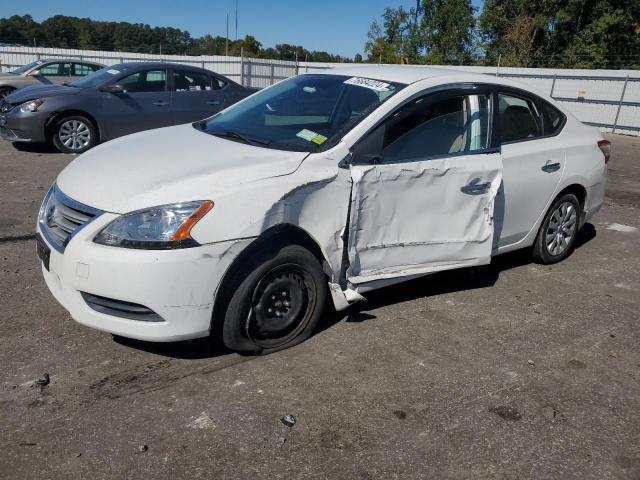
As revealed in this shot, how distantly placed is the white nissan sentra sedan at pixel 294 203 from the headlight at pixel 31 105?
20.0 feet

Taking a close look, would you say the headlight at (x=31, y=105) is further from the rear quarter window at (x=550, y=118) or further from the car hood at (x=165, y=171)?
the rear quarter window at (x=550, y=118)

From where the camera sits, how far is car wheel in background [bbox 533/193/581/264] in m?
5.11

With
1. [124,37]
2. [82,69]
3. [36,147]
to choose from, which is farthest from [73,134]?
[124,37]

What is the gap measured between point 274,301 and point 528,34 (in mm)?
40421

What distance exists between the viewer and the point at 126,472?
8.04 ft

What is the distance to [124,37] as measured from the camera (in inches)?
2687

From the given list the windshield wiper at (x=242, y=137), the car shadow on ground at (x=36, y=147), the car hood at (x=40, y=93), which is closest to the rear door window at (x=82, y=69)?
the car shadow on ground at (x=36, y=147)

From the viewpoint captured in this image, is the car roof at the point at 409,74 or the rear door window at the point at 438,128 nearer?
the rear door window at the point at 438,128

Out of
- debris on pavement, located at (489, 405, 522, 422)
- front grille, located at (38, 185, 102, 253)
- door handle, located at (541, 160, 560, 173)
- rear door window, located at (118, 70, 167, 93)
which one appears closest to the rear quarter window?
door handle, located at (541, 160, 560, 173)

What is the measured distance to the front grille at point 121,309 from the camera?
9.87ft

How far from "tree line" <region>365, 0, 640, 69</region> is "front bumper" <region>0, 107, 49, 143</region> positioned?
33304 millimetres

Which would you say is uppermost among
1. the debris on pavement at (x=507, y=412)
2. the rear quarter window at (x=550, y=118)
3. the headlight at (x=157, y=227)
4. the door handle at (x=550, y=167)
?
the rear quarter window at (x=550, y=118)

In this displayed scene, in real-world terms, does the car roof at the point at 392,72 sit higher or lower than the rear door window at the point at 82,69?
higher

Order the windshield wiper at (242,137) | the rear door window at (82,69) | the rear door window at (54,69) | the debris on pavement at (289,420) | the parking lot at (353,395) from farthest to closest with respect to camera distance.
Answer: the rear door window at (82,69), the rear door window at (54,69), the windshield wiper at (242,137), the debris on pavement at (289,420), the parking lot at (353,395)
